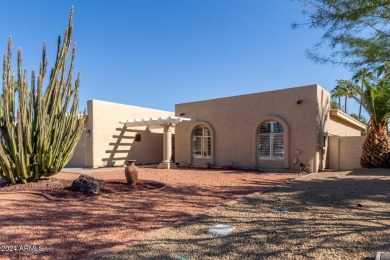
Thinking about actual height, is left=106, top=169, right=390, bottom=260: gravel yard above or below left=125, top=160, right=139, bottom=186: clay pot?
below

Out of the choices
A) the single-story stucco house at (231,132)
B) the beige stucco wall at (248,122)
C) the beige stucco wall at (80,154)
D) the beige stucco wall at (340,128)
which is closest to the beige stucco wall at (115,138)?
the single-story stucco house at (231,132)

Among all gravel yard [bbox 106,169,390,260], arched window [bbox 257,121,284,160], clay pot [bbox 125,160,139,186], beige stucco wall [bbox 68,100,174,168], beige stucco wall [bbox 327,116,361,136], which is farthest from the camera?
beige stucco wall [bbox 68,100,174,168]

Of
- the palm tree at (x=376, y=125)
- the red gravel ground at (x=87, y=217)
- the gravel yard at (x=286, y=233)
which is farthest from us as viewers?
the palm tree at (x=376, y=125)

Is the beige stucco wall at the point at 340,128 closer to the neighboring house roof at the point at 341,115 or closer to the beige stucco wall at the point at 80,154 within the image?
the neighboring house roof at the point at 341,115

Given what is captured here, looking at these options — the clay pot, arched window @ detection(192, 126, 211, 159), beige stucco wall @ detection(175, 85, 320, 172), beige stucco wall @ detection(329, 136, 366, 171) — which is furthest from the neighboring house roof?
the clay pot

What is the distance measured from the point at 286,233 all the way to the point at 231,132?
12.7 meters

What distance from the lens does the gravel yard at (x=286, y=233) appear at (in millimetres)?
3846

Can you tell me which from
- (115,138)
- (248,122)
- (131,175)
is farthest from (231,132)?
(131,175)

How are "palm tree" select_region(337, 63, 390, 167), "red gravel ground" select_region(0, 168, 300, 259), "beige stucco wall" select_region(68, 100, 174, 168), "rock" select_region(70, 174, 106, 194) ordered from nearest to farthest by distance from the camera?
1. "red gravel ground" select_region(0, 168, 300, 259)
2. "rock" select_region(70, 174, 106, 194)
3. "palm tree" select_region(337, 63, 390, 167)
4. "beige stucco wall" select_region(68, 100, 174, 168)

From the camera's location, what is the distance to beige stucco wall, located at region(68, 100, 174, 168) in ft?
58.7

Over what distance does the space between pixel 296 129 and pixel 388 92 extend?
16.4 feet

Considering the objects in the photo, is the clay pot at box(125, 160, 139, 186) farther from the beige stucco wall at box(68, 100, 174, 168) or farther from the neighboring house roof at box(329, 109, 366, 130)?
the neighboring house roof at box(329, 109, 366, 130)

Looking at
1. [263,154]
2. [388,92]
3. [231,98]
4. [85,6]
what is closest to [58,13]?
[85,6]

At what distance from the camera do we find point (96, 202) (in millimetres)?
7289
